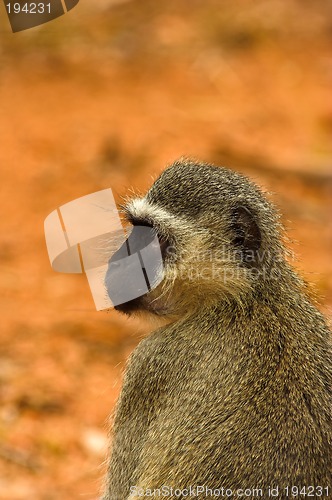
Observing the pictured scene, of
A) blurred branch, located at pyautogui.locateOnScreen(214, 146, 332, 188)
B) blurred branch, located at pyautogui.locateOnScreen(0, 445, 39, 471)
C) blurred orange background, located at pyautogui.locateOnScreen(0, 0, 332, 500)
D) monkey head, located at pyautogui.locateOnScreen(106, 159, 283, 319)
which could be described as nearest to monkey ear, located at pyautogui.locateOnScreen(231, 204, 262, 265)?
monkey head, located at pyautogui.locateOnScreen(106, 159, 283, 319)

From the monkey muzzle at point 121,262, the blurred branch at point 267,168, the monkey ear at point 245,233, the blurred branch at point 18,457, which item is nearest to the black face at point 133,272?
the monkey muzzle at point 121,262

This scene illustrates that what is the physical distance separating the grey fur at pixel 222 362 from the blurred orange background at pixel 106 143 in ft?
1.08

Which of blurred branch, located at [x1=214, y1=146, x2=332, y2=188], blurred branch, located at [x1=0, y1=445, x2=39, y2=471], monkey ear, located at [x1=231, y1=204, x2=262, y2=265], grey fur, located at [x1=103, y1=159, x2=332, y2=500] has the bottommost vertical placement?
blurred branch, located at [x1=214, y1=146, x2=332, y2=188]

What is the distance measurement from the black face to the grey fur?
4cm

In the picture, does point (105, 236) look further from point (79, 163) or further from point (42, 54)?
point (42, 54)

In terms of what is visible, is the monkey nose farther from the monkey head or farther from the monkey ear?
the monkey ear

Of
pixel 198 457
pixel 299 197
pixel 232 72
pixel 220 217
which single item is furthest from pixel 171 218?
pixel 232 72

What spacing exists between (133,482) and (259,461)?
1.93 feet

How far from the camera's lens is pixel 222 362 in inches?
132

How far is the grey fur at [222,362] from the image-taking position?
3.19 m

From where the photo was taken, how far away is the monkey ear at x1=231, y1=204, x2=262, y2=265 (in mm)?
3549

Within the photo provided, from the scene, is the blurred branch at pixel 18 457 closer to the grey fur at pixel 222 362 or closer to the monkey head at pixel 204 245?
the grey fur at pixel 222 362

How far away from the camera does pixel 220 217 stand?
3.56 meters

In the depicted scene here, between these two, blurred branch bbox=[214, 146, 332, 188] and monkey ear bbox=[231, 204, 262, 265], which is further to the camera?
blurred branch bbox=[214, 146, 332, 188]
